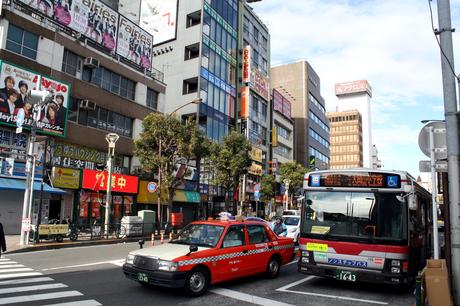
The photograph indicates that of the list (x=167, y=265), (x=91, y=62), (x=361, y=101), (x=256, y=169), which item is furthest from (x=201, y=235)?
(x=361, y=101)

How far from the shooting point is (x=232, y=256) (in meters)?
9.14

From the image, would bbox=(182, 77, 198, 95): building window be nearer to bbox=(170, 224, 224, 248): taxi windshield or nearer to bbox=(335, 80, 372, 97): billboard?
bbox=(170, 224, 224, 248): taxi windshield

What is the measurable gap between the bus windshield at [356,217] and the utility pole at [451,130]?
176 centimetres

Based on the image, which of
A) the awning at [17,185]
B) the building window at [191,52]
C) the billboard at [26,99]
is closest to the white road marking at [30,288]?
the awning at [17,185]

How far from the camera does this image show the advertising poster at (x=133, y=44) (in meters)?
32.5

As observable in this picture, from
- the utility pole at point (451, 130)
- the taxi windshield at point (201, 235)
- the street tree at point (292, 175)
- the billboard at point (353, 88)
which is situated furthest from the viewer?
the billboard at point (353, 88)

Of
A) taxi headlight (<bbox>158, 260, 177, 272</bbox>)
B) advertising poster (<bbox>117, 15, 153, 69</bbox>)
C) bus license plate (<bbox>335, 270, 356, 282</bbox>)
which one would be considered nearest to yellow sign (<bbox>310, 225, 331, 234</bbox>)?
bus license plate (<bbox>335, 270, 356, 282</bbox>)

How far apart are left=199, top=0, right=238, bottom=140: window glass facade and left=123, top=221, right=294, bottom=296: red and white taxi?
103 ft

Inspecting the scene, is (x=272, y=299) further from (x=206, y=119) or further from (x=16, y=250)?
(x=206, y=119)

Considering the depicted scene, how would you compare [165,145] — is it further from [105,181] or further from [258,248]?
[258,248]

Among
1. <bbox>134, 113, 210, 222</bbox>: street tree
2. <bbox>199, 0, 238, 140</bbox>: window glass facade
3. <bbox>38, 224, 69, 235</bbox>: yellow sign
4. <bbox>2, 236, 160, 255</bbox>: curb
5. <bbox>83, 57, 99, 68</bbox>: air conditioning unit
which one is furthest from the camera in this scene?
<bbox>199, 0, 238, 140</bbox>: window glass facade

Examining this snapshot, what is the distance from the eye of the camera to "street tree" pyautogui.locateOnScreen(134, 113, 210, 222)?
1033 inches

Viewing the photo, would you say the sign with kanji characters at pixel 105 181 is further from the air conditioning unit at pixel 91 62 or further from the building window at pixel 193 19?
the building window at pixel 193 19

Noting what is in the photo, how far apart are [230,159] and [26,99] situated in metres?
16.2
